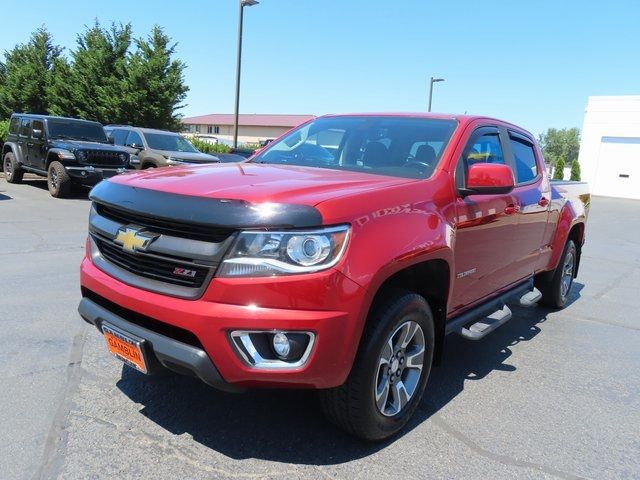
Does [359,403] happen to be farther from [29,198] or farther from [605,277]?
[29,198]

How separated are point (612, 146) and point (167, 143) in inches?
1148

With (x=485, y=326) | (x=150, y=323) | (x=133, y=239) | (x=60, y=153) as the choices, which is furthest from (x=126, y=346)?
(x=60, y=153)

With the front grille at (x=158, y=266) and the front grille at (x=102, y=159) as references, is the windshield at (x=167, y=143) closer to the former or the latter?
the front grille at (x=102, y=159)

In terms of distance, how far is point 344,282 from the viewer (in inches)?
96.2

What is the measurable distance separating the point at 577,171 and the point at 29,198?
31122 mm

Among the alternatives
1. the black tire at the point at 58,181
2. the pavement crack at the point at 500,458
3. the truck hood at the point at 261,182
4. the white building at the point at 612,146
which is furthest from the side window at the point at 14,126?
the white building at the point at 612,146

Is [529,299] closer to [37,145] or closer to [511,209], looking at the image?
[511,209]

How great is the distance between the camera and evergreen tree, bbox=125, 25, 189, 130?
88.8 feet

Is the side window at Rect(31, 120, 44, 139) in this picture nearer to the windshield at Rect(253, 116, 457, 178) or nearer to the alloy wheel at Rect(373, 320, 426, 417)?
the windshield at Rect(253, 116, 457, 178)

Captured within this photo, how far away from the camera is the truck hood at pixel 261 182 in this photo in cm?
257

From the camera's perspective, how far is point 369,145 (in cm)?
398

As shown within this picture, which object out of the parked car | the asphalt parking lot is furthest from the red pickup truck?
the parked car

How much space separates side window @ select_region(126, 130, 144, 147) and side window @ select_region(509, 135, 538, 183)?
40.3ft

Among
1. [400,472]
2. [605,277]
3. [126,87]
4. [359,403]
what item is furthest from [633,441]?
[126,87]
